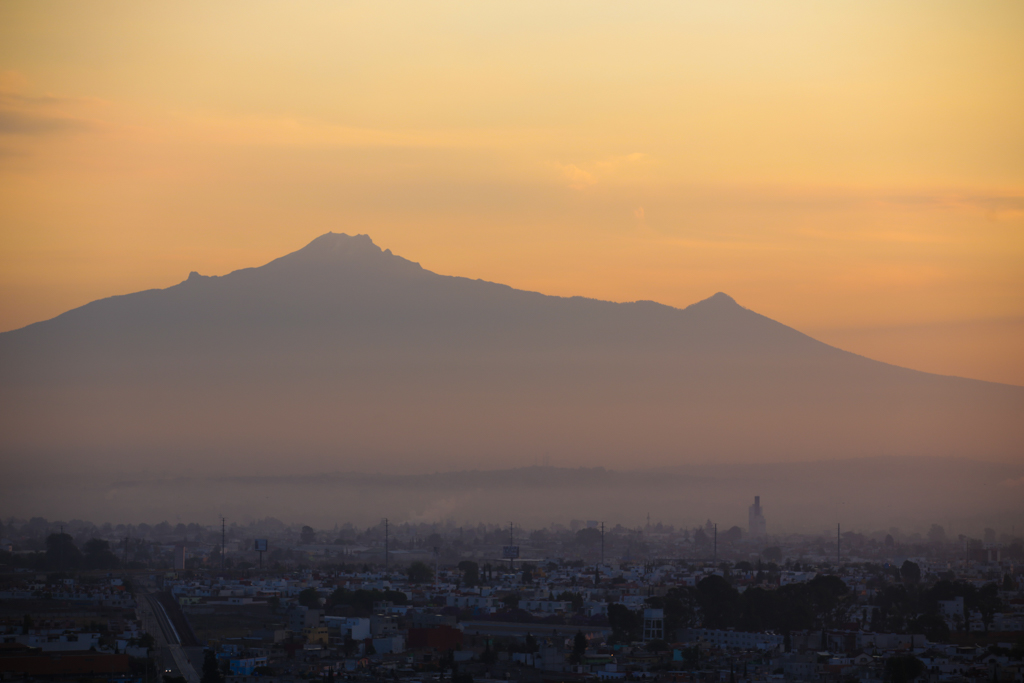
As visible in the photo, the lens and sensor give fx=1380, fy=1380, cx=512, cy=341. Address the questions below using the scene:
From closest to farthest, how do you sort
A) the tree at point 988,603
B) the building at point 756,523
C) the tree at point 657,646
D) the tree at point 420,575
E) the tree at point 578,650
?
the tree at point 578,650 → the tree at point 657,646 → the tree at point 988,603 → the tree at point 420,575 → the building at point 756,523

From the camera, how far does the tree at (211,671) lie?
81.0 ft

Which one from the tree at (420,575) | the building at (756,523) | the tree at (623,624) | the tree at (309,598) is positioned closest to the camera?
the tree at (623,624)

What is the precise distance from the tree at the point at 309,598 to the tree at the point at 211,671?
11.3 m

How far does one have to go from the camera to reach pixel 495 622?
35.3m

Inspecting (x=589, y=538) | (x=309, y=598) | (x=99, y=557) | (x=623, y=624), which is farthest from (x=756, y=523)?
(x=623, y=624)

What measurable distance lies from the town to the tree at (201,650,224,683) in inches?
3.1

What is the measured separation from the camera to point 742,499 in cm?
12569

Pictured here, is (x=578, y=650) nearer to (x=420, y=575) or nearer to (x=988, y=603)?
(x=988, y=603)

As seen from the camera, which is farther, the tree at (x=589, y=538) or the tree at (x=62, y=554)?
the tree at (x=589, y=538)

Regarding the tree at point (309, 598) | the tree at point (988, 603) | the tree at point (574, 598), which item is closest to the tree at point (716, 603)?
the tree at point (574, 598)

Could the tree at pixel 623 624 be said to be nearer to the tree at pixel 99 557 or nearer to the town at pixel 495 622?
the town at pixel 495 622

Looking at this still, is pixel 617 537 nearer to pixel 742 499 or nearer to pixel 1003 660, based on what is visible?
pixel 742 499

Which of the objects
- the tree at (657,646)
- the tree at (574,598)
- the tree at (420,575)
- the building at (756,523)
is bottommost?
the tree at (657,646)

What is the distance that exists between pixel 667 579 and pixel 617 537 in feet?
147
